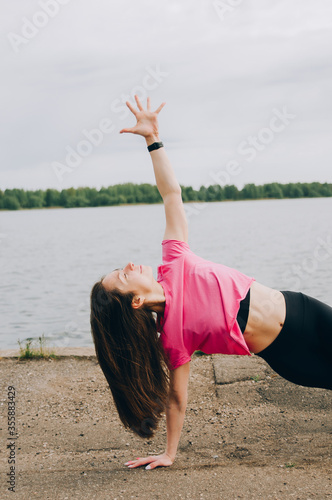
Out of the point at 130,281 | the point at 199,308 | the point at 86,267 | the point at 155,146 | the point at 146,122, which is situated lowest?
the point at 86,267

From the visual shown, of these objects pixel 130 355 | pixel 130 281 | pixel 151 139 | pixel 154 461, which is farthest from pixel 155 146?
pixel 154 461

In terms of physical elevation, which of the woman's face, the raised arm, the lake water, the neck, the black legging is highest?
the raised arm

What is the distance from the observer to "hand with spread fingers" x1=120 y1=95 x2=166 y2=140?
10.9 feet

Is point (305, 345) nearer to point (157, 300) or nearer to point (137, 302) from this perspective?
point (157, 300)

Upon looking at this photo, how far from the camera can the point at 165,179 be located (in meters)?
3.19

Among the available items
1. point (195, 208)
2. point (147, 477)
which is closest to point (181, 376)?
point (147, 477)

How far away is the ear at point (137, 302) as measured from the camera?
9.23 ft

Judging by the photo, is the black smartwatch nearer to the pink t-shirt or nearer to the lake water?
the pink t-shirt

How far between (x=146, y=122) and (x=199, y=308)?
130 cm

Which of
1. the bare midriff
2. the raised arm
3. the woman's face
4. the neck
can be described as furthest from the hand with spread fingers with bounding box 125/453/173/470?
the raised arm

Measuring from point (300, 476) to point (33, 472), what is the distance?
168 centimetres

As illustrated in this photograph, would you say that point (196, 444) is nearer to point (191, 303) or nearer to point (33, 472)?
point (33, 472)

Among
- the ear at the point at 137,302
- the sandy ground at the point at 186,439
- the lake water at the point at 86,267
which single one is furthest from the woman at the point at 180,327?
the lake water at the point at 86,267

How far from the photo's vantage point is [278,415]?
13.4ft
